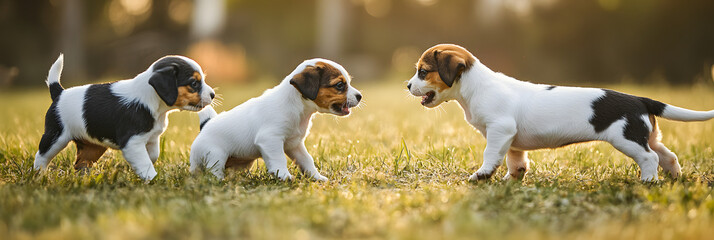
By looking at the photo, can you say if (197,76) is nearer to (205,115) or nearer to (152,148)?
(205,115)

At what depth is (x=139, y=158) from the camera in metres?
4.83

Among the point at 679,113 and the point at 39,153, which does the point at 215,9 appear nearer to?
the point at 39,153

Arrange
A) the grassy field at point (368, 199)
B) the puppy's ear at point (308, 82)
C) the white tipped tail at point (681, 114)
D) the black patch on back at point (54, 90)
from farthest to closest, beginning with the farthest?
the black patch on back at point (54, 90), the puppy's ear at point (308, 82), the white tipped tail at point (681, 114), the grassy field at point (368, 199)

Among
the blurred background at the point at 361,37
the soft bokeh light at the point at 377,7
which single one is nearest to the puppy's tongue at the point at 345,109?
the blurred background at the point at 361,37

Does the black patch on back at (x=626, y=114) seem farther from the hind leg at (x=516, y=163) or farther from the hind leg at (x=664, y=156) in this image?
the hind leg at (x=516, y=163)

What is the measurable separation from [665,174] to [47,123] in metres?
4.98

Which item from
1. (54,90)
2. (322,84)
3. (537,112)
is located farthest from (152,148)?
(537,112)

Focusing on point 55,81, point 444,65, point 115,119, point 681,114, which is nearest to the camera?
point 681,114

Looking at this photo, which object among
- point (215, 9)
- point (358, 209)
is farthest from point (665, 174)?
point (215, 9)

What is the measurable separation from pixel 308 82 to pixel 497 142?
1.51m

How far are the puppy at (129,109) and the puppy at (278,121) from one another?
0.30 meters

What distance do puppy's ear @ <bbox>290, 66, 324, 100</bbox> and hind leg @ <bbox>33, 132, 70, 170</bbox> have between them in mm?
1873

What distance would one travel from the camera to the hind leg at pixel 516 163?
525 cm

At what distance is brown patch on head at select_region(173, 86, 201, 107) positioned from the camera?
194 inches
